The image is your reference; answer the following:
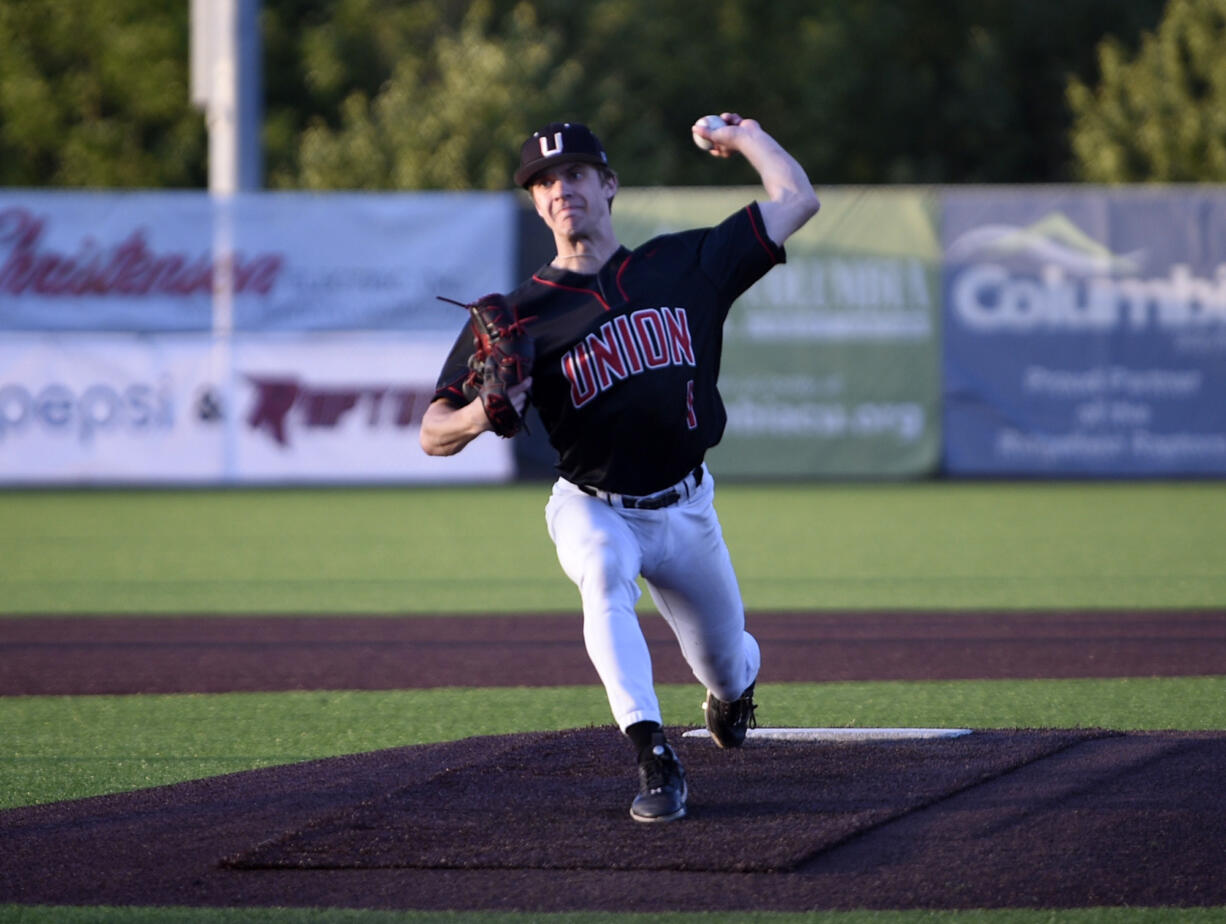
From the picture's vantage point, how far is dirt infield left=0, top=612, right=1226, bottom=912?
12.7 ft

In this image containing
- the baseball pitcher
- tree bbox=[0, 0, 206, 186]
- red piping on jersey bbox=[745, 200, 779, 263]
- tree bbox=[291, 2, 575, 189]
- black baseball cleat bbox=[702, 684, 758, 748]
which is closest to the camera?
the baseball pitcher

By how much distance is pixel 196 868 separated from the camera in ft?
13.5

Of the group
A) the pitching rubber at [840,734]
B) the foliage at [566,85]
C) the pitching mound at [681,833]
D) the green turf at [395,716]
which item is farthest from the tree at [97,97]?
the pitching mound at [681,833]

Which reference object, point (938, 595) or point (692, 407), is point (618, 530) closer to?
point (692, 407)

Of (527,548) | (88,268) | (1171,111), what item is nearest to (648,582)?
(527,548)

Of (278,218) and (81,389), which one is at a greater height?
(278,218)

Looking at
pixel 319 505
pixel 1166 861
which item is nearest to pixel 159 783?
pixel 1166 861

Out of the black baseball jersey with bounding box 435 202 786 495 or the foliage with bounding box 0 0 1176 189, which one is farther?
the foliage with bounding box 0 0 1176 189

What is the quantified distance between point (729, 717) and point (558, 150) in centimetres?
174

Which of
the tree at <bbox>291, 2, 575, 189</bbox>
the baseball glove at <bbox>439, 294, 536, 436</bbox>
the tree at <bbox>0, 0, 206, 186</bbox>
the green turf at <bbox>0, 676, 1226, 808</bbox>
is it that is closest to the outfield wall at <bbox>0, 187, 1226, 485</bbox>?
the tree at <bbox>291, 2, 575, 189</bbox>

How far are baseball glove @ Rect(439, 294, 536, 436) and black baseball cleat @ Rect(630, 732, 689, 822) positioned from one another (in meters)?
0.88

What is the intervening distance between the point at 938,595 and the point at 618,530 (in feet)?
18.2

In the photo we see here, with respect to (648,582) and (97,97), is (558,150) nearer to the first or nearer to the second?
(648,582)

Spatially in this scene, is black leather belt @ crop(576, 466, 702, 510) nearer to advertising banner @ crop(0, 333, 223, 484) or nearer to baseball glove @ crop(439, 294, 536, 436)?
baseball glove @ crop(439, 294, 536, 436)
